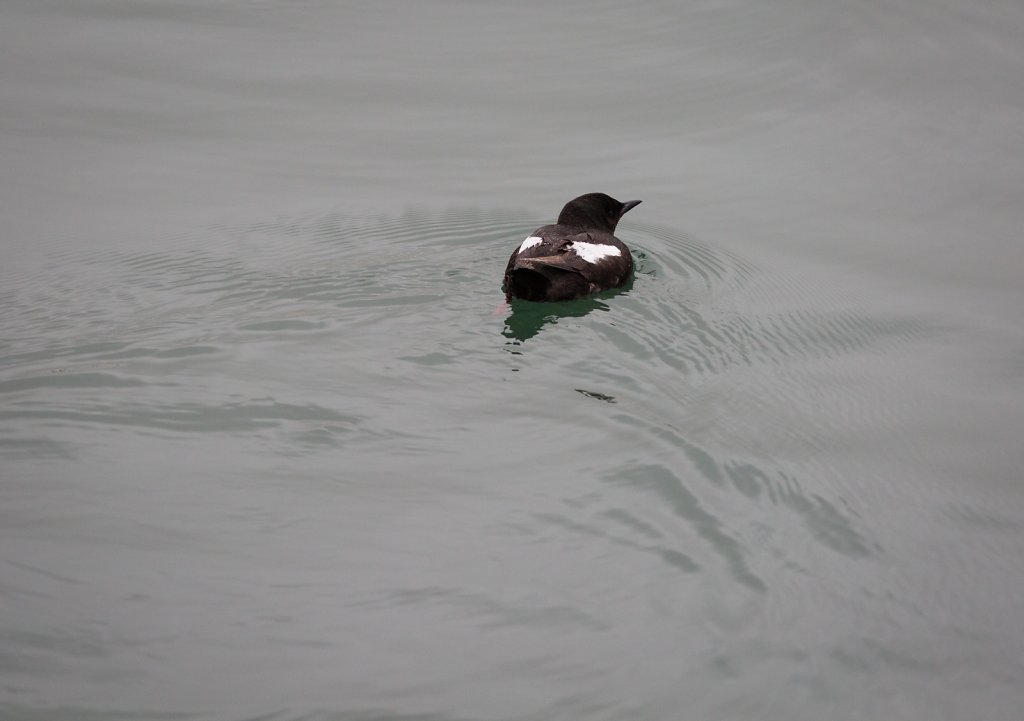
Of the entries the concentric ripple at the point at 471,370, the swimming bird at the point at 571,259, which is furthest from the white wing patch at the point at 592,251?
the concentric ripple at the point at 471,370

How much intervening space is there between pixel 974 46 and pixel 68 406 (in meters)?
8.84

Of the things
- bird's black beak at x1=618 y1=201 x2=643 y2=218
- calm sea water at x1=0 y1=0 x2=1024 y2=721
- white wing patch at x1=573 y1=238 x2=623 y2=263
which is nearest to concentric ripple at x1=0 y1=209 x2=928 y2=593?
calm sea water at x1=0 y1=0 x2=1024 y2=721

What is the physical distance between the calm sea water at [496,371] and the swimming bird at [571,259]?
208 millimetres

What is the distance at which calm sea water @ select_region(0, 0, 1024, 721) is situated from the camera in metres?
3.23

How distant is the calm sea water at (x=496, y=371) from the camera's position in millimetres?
3232

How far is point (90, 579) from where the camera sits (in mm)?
3475

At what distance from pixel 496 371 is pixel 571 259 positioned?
1570mm

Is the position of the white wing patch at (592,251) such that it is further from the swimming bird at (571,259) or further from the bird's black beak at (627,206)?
the bird's black beak at (627,206)

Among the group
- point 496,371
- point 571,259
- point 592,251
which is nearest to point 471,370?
point 496,371

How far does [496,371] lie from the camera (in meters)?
5.49

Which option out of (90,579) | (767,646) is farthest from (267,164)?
(767,646)

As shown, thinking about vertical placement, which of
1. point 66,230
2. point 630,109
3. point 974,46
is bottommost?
point 66,230

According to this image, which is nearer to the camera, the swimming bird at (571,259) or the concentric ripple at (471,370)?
the concentric ripple at (471,370)

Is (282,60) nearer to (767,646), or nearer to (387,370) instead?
(387,370)
